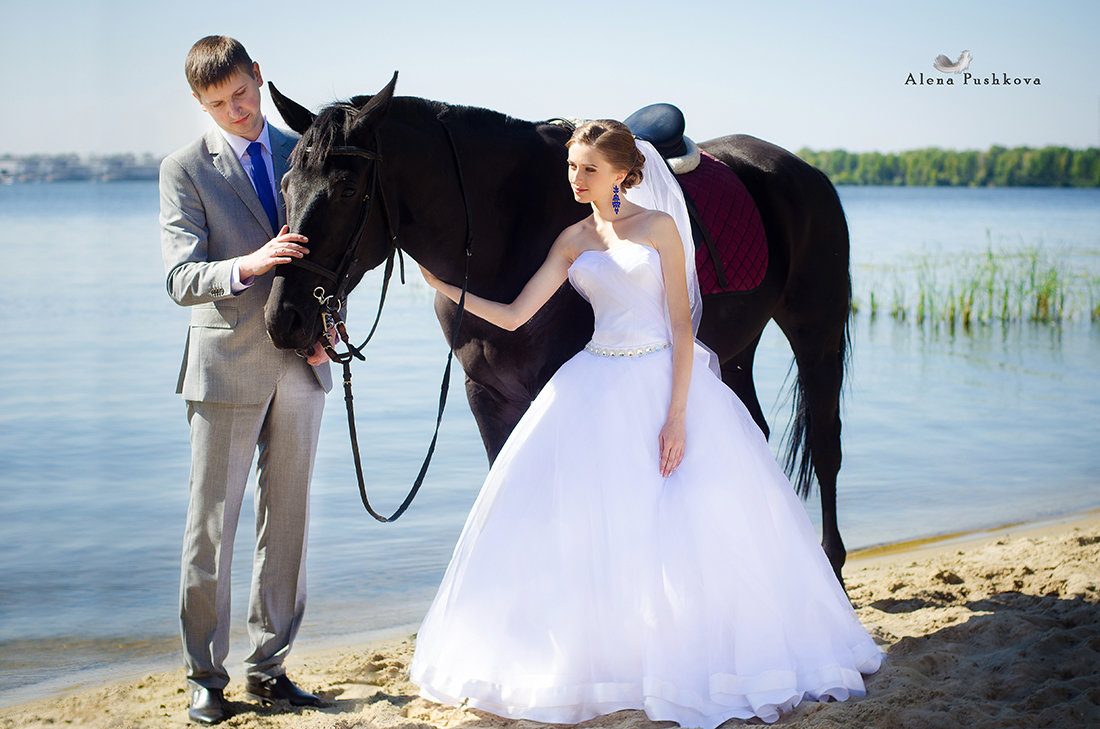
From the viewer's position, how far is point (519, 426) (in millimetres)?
2678

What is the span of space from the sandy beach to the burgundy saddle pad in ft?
4.34

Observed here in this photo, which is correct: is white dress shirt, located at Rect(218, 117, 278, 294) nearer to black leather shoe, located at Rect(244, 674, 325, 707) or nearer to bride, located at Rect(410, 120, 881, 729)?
bride, located at Rect(410, 120, 881, 729)

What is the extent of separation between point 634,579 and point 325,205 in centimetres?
124

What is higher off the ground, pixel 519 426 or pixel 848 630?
pixel 519 426

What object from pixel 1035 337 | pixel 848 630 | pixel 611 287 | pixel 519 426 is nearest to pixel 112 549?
pixel 519 426

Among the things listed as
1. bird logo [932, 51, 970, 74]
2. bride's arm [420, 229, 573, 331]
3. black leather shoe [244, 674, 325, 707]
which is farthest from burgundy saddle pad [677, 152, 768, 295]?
bird logo [932, 51, 970, 74]

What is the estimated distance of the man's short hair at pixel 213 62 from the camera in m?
2.38

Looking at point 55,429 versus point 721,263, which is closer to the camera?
point 721,263

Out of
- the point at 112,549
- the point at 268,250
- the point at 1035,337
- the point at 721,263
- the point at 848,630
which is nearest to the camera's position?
the point at 268,250

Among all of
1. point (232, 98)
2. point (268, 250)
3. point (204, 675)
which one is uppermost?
point (232, 98)

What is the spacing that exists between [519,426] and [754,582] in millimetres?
781

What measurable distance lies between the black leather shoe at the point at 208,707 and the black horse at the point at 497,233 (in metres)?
1.07

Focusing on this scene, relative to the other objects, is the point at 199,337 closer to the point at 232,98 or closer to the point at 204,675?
the point at 232,98

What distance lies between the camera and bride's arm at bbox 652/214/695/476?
2.52 metres
